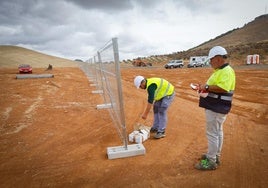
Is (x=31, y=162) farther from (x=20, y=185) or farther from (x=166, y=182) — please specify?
(x=166, y=182)

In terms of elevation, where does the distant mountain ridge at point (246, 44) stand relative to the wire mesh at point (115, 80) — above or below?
above

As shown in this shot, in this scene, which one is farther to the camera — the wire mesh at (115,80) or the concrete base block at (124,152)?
the concrete base block at (124,152)

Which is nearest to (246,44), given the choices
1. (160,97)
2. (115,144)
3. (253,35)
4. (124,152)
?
(253,35)

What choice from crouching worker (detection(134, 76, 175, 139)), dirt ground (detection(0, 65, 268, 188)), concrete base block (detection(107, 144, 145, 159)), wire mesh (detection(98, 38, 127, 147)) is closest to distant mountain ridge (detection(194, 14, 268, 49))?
dirt ground (detection(0, 65, 268, 188))

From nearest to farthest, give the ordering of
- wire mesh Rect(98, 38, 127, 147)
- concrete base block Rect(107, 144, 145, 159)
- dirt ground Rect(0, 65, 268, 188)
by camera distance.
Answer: dirt ground Rect(0, 65, 268, 188), wire mesh Rect(98, 38, 127, 147), concrete base block Rect(107, 144, 145, 159)

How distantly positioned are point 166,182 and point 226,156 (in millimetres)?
1615

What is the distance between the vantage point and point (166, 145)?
5582mm

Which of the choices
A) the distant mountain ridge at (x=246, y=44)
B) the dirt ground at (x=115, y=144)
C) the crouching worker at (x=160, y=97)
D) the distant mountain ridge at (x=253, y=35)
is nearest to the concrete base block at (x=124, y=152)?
the dirt ground at (x=115, y=144)

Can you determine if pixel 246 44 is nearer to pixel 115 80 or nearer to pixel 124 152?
pixel 115 80

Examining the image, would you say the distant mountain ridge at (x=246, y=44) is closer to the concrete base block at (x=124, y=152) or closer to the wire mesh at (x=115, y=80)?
the wire mesh at (x=115, y=80)

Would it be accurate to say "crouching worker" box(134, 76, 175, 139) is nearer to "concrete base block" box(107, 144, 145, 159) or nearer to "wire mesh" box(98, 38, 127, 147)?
"wire mesh" box(98, 38, 127, 147)

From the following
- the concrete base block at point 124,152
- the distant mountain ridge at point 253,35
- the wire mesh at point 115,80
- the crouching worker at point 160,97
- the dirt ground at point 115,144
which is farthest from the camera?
the distant mountain ridge at point 253,35

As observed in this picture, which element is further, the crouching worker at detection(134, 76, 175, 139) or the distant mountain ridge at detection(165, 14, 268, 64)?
the distant mountain ridge at detection(165, 14, 268, 64)

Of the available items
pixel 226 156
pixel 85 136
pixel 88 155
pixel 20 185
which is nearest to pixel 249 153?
pixel 226 156
